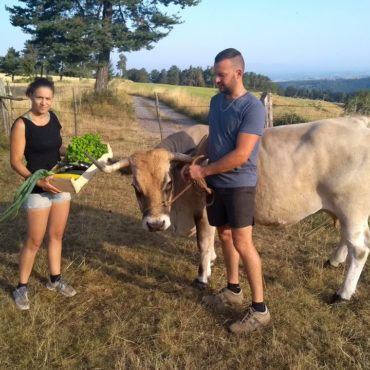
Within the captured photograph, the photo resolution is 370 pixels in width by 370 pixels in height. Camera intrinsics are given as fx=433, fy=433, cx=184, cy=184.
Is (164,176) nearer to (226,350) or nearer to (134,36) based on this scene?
(226,350)

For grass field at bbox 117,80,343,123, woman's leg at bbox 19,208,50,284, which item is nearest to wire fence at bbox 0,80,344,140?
grass field at bbox 117,80,343,123

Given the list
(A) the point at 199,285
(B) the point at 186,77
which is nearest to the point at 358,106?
(A) the point at 199,285

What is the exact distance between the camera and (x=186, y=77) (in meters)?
79.8

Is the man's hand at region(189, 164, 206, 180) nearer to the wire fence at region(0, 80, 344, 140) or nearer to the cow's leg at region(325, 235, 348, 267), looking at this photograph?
the cow's leg at region(325, 235, 348, 267)

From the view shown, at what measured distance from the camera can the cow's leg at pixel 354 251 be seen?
4461 mm

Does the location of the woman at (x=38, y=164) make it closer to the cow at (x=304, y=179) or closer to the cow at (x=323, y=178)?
the cow at (x=304, y=179)

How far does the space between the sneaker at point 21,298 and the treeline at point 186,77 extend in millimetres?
54068

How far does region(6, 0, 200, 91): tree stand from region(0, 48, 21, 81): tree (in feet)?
33.6

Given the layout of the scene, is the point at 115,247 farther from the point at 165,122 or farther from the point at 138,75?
the point at 138,75

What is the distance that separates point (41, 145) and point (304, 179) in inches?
A: 105

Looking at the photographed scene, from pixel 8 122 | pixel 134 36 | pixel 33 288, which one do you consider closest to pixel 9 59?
pixel 134 36

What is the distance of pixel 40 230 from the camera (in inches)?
169

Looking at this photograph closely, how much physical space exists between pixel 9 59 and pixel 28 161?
3600 centimetres

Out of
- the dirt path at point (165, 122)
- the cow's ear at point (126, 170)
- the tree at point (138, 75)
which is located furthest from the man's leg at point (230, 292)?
the tree at point (138, 75)
